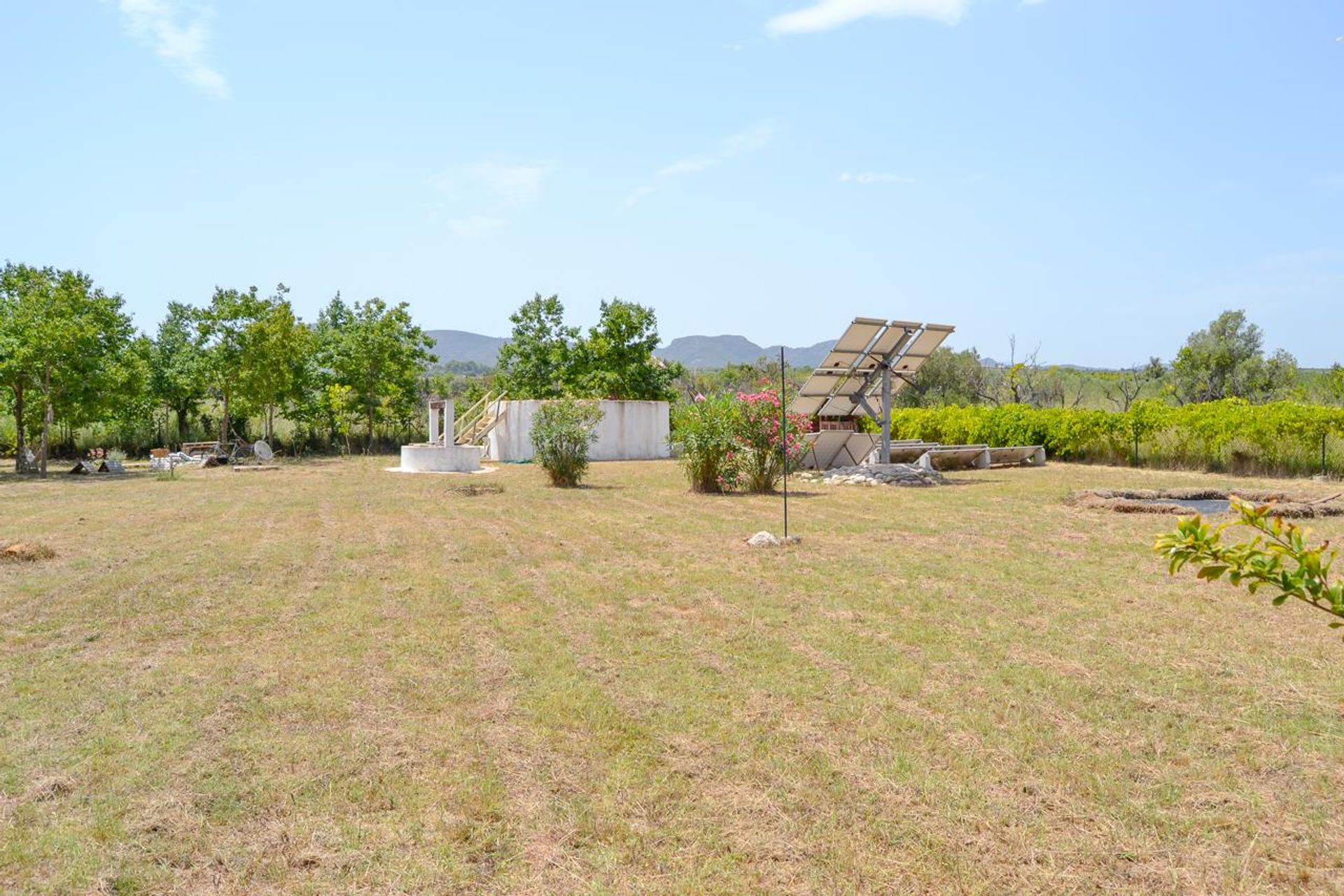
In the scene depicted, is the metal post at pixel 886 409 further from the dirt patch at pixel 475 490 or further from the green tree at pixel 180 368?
the green tree at pixel 180 368

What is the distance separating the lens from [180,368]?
2967 centimetres

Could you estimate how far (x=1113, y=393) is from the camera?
1969 inches

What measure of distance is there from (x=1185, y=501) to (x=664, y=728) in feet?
40.0

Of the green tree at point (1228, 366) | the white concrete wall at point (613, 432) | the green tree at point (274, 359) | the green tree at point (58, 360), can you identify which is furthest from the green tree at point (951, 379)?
the green tree at point (58, 360)

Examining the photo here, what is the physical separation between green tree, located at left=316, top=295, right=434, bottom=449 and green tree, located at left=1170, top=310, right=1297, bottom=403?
33963 millimetres

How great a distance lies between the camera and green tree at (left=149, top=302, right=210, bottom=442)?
29000mm

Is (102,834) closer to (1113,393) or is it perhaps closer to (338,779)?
(338,779)

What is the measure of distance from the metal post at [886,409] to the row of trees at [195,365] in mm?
19265

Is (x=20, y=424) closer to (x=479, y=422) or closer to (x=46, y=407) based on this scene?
(x=46, y=407)

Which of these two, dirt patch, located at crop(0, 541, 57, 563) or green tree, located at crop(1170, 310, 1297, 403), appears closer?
dirt patch, located at crop(0, 541, 57, 563)

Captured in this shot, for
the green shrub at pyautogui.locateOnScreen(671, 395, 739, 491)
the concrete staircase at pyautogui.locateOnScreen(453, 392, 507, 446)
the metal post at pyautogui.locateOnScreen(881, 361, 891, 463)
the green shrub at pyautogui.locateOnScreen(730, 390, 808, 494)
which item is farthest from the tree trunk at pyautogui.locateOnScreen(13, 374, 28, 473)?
the metal post at pyautogui.locateOnScreen(881, 361, 891, 463)

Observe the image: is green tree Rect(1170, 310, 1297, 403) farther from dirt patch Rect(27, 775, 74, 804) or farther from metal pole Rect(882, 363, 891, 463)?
dirt patch Rect(27, 775, 74, 804)

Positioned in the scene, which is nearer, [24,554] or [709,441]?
[24,554]

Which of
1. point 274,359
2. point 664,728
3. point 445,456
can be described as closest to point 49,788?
point 664,728
